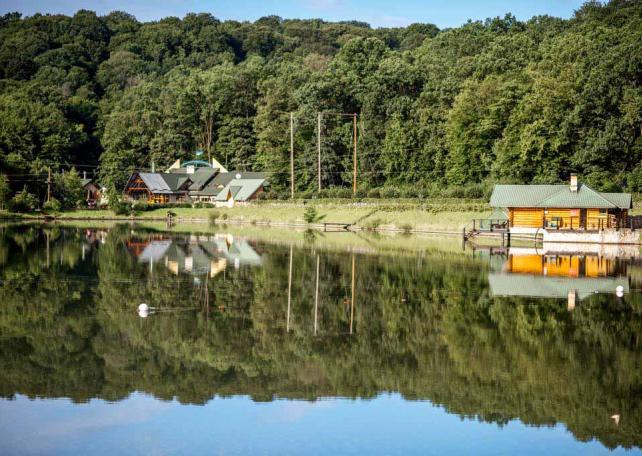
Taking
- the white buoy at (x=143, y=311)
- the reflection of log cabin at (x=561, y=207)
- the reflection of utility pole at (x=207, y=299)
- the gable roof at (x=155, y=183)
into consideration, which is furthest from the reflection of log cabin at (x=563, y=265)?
the gable roof at (x=155, y=183)

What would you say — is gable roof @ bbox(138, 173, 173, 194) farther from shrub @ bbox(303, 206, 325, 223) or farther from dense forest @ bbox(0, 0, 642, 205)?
shrub @ bbox(303, 206, 325, 223)

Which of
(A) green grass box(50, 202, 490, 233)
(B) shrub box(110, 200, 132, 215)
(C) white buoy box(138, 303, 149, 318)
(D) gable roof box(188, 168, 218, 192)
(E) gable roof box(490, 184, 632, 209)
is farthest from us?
(D) gable roof box(188, 168, 218, 192)

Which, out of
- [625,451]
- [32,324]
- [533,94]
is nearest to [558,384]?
[625,451]

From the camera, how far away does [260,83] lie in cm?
11594

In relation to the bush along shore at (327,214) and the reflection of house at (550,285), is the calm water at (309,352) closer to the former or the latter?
the reflection of house at (550,285)

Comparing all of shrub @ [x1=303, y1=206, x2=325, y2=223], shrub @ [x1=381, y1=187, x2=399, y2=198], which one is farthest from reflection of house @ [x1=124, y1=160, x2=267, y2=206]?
shrub @ [x1=381, y1=187, x2=399, y2=198]

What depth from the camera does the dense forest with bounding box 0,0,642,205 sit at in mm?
64625

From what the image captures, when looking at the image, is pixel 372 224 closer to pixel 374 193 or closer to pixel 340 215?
pixel 340 215

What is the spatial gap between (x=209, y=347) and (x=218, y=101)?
101 metres

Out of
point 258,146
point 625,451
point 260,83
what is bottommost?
point 625,451

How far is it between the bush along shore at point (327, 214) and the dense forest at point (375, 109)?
336 cm

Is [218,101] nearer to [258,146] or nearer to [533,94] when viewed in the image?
[258,146]

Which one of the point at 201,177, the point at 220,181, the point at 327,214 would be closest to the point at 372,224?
the point at 327,214

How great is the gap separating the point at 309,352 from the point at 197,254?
24.4 m
